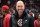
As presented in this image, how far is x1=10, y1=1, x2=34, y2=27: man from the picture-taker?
319 cm

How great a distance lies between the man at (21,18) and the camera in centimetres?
319

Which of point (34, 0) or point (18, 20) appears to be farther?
point (34, 0)

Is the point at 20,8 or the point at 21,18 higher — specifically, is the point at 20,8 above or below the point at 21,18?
above

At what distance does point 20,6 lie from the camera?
319cm

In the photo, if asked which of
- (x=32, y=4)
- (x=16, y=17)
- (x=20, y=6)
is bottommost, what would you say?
(x=32, y=4)

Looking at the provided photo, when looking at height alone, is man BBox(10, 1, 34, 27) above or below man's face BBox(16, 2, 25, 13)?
below

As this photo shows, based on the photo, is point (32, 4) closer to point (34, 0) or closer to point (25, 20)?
point (34, 0)

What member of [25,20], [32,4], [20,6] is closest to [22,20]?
[25,20]

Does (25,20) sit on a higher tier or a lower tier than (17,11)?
lower

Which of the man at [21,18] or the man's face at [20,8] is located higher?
the man's face at [20,8]

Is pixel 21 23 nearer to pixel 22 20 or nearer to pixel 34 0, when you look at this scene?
pixel 22 20

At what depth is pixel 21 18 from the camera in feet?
10.8

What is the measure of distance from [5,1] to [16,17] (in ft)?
39.8

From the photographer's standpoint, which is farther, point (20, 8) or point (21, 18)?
point (21, 18)
